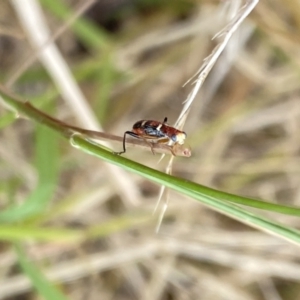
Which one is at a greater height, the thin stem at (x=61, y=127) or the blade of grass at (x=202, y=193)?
the thin stem at (x=61, y=127)

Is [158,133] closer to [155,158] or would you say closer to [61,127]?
[61,127]

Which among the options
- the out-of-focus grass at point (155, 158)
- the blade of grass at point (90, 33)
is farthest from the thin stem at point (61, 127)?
the blade of grass at point (90, 33)

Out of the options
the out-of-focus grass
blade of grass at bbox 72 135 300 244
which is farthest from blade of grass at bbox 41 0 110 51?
blade of grass at bbox 72 135 300 244

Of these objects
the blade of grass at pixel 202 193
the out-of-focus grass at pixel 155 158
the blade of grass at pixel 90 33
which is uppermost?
the blade of grass at pixel 90 33

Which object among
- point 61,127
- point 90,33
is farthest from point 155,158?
point 61,127

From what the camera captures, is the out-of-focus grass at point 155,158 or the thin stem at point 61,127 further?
the out-of-focus grass at point 155,158

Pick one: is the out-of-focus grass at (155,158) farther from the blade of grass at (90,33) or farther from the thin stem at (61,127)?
the thin stem at (61,127)

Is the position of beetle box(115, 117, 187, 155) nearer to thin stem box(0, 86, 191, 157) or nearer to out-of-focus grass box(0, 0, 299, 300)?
thin stem box(0, 86, 191, 157)

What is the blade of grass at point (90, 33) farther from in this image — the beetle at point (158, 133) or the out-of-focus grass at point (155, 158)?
the beetle at point (158, 133)

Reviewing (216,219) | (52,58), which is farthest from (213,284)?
(52,58)
